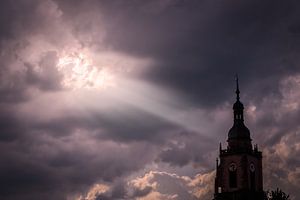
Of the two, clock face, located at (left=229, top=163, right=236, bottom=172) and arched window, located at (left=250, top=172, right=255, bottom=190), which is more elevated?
clock face, located at (left=229, top=163, right=236, bottom=172)

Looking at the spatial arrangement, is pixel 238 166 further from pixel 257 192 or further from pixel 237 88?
pixel 237 88

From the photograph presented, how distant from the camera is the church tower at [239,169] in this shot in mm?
140625

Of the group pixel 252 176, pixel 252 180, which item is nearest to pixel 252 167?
pixel 252 176

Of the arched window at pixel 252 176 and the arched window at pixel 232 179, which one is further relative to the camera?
the arched window at pixel 252 176

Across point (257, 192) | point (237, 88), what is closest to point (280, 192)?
point (257, 192)

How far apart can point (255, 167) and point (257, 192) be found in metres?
6.08

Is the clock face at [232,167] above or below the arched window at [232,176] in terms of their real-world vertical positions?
above

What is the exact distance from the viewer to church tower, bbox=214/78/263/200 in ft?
461

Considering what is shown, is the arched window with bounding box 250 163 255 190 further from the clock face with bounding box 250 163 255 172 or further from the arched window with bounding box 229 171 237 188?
the arched window with bounding box 229 171 237 188

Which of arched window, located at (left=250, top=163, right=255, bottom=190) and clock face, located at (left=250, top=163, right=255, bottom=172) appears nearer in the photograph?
arched window, located at (left=250, top=163, right=255, bottom=190)

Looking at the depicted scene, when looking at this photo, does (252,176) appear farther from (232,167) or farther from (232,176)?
(232,167)

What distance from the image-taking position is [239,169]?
14188 centimetres

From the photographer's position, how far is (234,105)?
495ft

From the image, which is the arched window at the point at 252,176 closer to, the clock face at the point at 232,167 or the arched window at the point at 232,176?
the arched window at the point at 232,176
